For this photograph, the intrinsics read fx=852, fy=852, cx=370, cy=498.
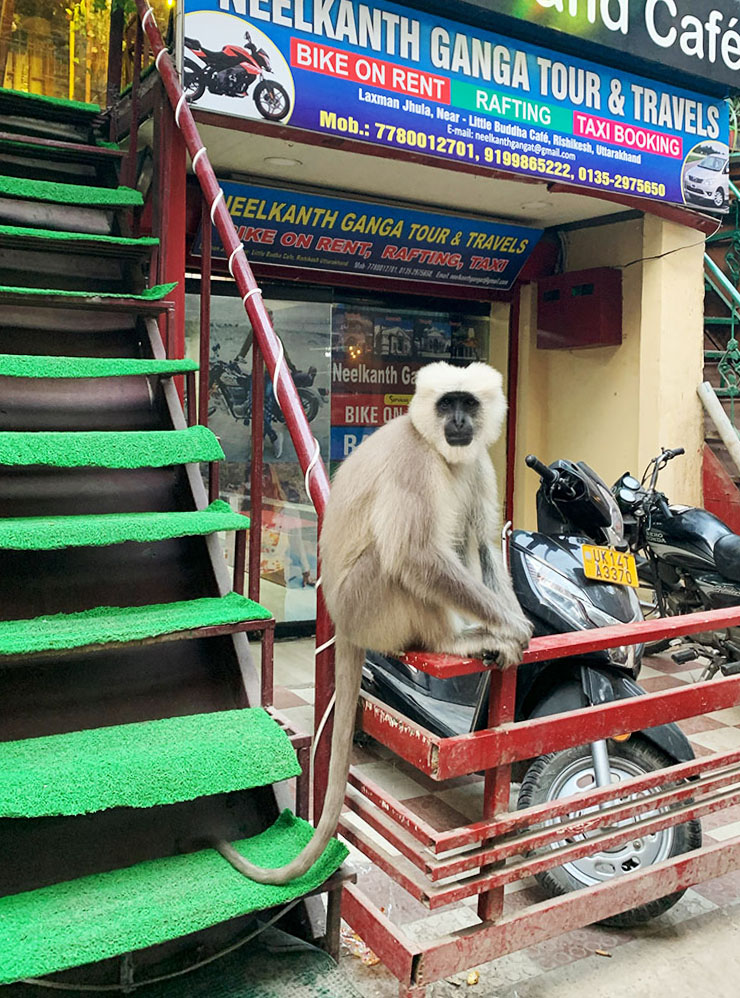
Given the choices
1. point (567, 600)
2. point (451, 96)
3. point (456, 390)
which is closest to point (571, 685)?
point (567, 600)

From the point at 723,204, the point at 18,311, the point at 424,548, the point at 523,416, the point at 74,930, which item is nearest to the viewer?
the point at 74,930

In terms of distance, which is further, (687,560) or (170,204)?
(687,560)

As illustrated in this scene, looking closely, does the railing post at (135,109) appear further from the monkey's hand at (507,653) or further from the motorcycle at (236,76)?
the monkey's hand at (507,653)

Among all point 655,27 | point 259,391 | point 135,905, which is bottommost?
point 135,905

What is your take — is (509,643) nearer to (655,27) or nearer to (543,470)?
(543,470)

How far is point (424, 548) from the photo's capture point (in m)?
2.22

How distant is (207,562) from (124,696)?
56 cm

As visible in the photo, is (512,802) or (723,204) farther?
(723,204)

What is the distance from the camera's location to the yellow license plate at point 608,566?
10.4 ft

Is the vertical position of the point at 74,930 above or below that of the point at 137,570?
below

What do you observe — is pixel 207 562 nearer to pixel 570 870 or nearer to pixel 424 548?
pixel 424 548

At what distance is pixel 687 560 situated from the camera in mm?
4465

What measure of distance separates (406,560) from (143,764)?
0.81 metres

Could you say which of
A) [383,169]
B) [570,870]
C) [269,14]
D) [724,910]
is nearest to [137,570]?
[570,870]
